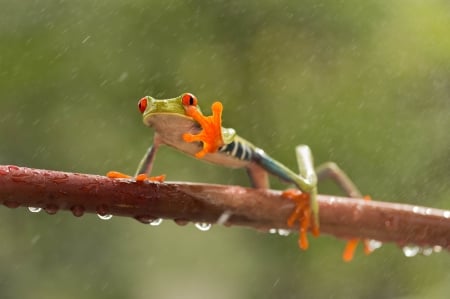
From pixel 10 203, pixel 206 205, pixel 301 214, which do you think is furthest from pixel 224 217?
pixel 10 203

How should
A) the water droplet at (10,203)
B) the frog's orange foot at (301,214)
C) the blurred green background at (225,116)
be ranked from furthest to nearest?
1. the blurred green background at (225,116)
2. the frog's orange foot at (301,214)
3. the water droplet at (10,203)

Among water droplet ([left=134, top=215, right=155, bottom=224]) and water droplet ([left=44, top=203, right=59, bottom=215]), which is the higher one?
water droplet ([left=134, top=215, right=155, bottom=224])

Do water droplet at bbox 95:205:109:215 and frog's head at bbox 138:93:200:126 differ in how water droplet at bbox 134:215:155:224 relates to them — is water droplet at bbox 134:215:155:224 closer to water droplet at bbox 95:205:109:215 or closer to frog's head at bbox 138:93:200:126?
water droplet at bbox 95:205:109:215

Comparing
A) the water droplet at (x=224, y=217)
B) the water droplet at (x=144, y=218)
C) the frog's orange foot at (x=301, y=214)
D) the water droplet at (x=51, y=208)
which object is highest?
the frog's orange foot at (x=301, y=214)

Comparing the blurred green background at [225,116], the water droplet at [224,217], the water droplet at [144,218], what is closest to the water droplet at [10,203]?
the water droplet at [144,218]

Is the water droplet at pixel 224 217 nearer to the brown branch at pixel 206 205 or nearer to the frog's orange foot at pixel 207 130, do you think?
the brown branch at pixel 206 205

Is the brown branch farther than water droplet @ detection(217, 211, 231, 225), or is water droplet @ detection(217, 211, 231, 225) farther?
water droplet @ detection(217, 211, 231, 225)

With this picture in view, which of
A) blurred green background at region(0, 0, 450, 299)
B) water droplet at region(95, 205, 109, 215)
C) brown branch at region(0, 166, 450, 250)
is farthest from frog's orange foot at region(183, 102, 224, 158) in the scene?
blurred green background at region(0, 0, 450, 299)
